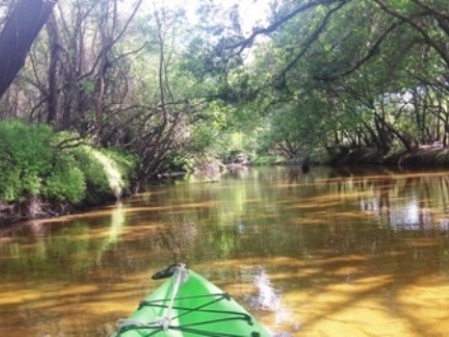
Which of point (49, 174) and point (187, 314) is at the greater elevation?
point (49, 174)

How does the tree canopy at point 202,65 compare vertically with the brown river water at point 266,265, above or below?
above

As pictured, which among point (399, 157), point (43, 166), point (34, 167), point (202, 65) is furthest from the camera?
point (399, 157)

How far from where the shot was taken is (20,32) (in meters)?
4.94

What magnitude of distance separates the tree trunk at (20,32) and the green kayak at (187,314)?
8.55 feet

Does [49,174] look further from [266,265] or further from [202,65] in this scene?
[266,265]

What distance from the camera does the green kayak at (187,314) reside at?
3055 millimetres

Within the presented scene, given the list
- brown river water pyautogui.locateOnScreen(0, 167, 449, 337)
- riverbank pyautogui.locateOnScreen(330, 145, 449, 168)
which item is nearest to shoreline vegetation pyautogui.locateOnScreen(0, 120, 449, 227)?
brown river water pyautogui.locateOnScreen(0, 167, 449, 337)

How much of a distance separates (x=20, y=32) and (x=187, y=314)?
300 cm

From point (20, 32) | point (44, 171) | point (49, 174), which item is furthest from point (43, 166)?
point (20, 32)

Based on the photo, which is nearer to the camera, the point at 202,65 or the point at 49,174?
the point at 202,65

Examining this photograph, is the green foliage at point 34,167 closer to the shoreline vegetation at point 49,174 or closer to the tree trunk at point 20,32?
the shoreline vegetation at point 49,174

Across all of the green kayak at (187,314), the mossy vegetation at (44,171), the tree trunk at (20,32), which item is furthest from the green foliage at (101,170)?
the green kayak at (187,314)

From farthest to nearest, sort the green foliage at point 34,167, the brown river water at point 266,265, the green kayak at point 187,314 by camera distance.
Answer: the green foliage at point 34,167, the brown river water at point 266,265, the green kayak at point 187,314

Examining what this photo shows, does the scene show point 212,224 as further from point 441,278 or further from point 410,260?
point 441,278
